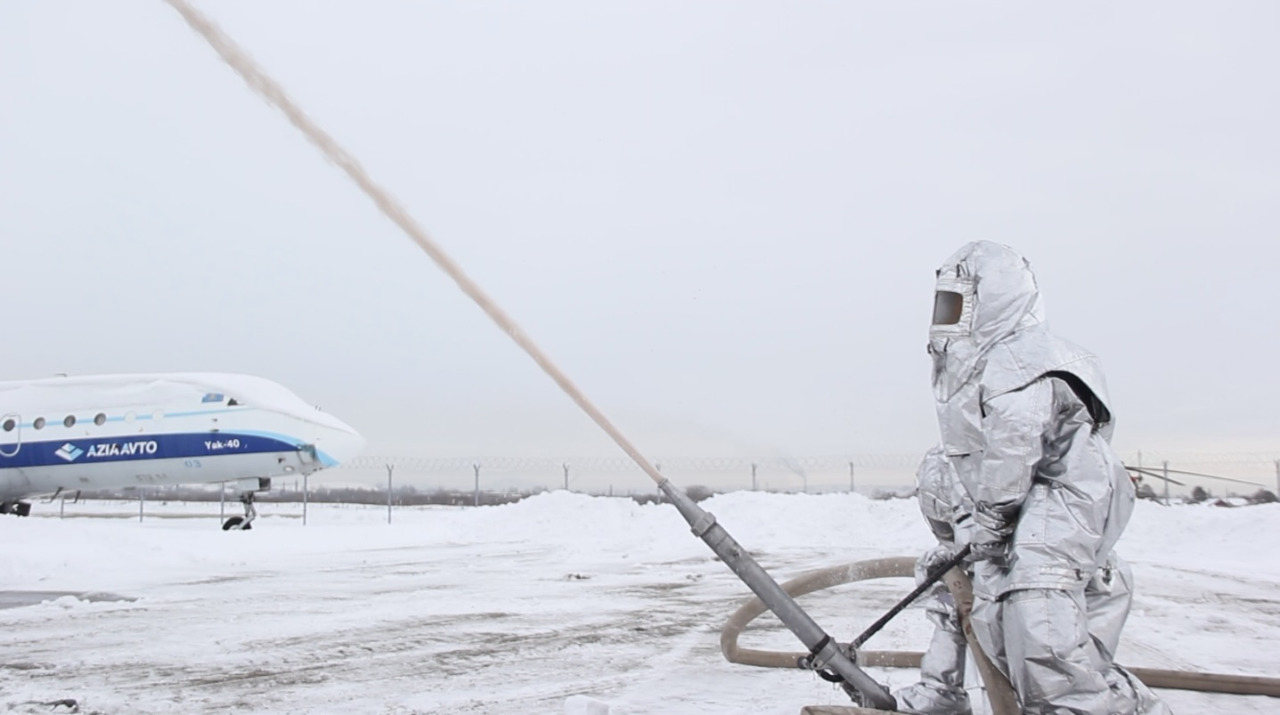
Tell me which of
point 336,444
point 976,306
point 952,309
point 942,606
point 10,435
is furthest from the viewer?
point 10,435

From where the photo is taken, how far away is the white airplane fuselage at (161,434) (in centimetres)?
1952

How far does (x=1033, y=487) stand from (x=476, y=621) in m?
5.52

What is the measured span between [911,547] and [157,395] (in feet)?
53.1

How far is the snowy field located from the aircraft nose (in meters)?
2.47

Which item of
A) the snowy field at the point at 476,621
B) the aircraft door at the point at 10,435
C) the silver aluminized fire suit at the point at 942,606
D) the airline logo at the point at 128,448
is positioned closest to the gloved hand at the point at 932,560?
the silver aluminized fire suit at the point at 942,606

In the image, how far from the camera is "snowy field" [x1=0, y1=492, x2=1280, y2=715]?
16.1 feet

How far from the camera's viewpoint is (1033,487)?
131 inches

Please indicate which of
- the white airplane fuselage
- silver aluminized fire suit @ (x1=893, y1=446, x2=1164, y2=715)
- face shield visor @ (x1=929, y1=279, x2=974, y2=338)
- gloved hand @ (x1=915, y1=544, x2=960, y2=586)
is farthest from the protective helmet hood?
the white airplane fuselage

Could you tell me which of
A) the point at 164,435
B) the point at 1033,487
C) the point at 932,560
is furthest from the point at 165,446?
the point at 1033,487

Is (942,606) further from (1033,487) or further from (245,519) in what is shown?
(245,519)

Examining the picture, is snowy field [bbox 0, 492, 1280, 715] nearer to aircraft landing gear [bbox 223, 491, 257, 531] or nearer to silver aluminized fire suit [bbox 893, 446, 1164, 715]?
silver aluminized fire suit [bbox 893, 446, 1164, 715]

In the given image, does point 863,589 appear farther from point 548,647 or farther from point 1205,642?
point 548,647

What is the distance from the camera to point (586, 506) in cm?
2389

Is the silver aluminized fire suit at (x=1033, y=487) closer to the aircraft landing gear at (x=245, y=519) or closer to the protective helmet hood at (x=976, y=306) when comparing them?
the protective helmet hood at (x=976, y=306)
